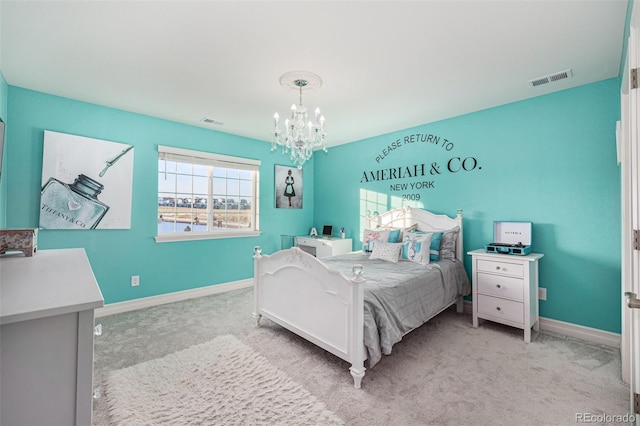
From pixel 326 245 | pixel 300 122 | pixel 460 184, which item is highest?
pixel 300 122

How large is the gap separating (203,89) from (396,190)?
2735 mm

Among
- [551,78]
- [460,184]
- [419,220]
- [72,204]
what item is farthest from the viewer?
[419,220]

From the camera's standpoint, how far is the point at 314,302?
2.35 metres

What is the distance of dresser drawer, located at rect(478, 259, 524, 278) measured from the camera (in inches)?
107

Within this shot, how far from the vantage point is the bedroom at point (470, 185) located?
8.75 feet

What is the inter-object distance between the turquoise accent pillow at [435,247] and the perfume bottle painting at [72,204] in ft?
12.1

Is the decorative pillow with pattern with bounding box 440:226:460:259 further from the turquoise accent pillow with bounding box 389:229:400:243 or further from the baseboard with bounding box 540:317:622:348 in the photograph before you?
the baseboard with bounding box 540:317:622:348

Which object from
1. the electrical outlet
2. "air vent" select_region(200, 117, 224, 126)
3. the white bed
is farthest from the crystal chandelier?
the electrical outlet

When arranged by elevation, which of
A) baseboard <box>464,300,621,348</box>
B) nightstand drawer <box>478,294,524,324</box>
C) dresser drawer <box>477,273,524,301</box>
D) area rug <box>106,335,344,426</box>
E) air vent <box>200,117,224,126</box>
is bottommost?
area rug <box>106,335,344,426</box>

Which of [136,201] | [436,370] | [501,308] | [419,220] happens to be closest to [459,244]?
[419,220]

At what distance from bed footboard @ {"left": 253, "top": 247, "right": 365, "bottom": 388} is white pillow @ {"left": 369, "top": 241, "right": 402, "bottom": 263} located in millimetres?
1206

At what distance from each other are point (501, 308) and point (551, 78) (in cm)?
214

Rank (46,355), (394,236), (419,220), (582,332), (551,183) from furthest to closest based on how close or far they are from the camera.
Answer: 1. (419,220)
2. (394,236)
3. (551,183)
4. (582,332)
5. (46,355)

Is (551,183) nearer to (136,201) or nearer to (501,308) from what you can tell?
(501,308)
